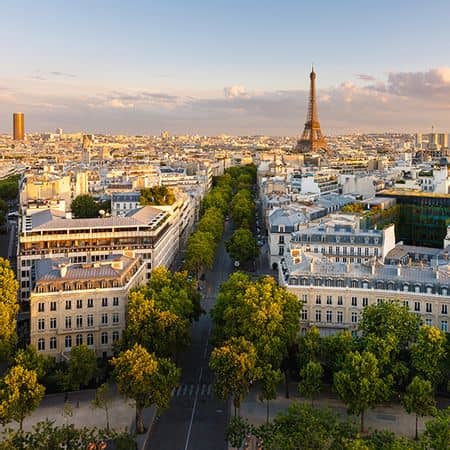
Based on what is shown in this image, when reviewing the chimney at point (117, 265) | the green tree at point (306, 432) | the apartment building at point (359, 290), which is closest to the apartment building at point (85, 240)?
the chimney at point (117, 265)

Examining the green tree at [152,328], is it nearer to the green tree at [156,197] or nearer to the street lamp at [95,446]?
the street lamp at [95,446]

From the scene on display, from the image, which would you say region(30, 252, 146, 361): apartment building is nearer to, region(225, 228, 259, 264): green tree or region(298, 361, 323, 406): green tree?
region(298, 361, 323, 406): green tree

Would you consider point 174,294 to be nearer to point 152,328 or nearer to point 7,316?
point 152,328

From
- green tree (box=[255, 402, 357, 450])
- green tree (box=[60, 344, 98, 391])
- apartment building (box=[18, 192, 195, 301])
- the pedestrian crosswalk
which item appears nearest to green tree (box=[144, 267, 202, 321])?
the pedestrian crosswalk

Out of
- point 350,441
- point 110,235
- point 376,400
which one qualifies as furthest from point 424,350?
point 110,235

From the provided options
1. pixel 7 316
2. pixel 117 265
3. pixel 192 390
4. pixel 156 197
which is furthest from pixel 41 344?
pixel 156 197

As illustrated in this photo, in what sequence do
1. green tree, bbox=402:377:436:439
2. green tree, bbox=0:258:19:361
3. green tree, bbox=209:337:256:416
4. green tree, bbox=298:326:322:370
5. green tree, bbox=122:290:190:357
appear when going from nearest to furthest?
green tree, bbox=402:377:436:439 → green tree, bbox=209:337:256:416 → green tree, bbox=298:326:322:370 → green tree, bbox=0:258:19:361 → green tree, bbox=122:290:190:357
